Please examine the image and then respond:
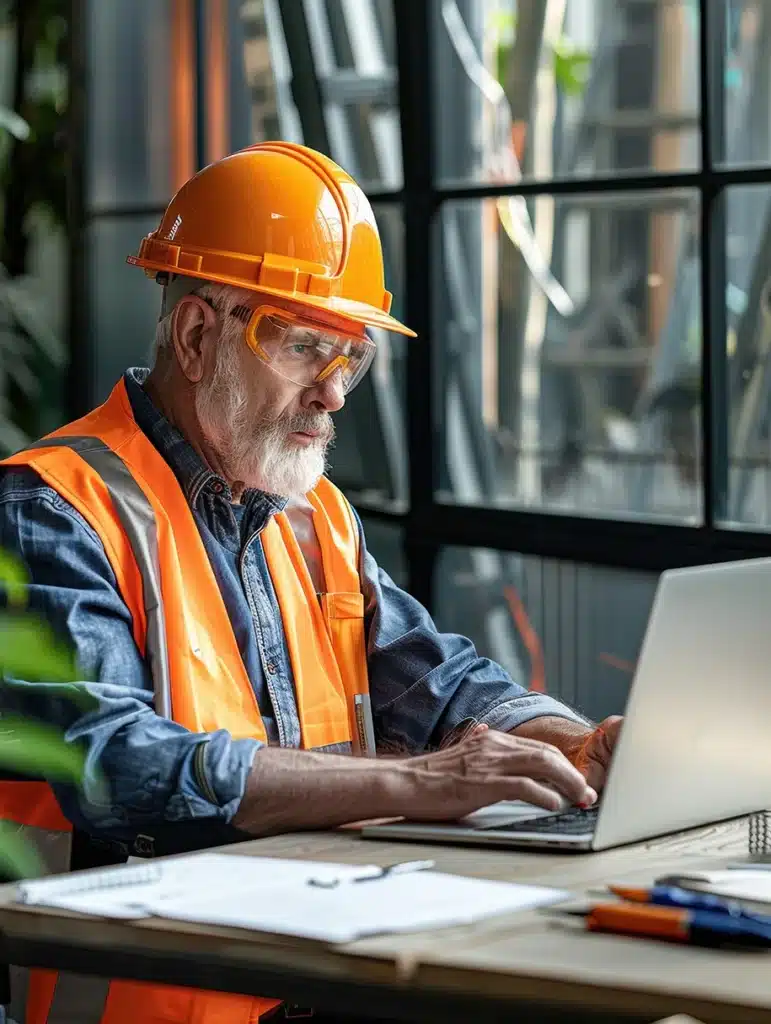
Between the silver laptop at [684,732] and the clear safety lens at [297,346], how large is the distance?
67 cm

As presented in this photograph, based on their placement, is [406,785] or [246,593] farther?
[246,593]

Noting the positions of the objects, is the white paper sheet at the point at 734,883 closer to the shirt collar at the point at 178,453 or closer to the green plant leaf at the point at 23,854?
the green plant leaf at the point at 23,854

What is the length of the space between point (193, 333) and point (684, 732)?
92 centimetres

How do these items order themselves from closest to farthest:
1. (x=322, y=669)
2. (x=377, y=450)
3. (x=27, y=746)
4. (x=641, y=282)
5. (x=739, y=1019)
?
(x=739, y=1019) → (x=27, y=746) → (x=322, y=669) → (x=641, y=282) → (x=377, y=450)

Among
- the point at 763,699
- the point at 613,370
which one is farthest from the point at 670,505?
the point at 763,699

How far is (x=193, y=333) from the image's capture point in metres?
2.30

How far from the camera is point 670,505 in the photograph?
12.4 ft

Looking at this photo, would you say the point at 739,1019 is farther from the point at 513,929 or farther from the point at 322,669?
the point at 322,669

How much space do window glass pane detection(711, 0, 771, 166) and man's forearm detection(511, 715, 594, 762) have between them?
160 cm

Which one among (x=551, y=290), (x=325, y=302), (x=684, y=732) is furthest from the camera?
(x=551, y=290)

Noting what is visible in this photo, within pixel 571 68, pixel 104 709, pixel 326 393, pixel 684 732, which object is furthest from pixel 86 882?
pixel 571 68

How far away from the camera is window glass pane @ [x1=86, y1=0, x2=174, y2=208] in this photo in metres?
5.58

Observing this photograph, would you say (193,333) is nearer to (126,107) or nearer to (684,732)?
(684,732)

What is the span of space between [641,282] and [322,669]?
2008mm
